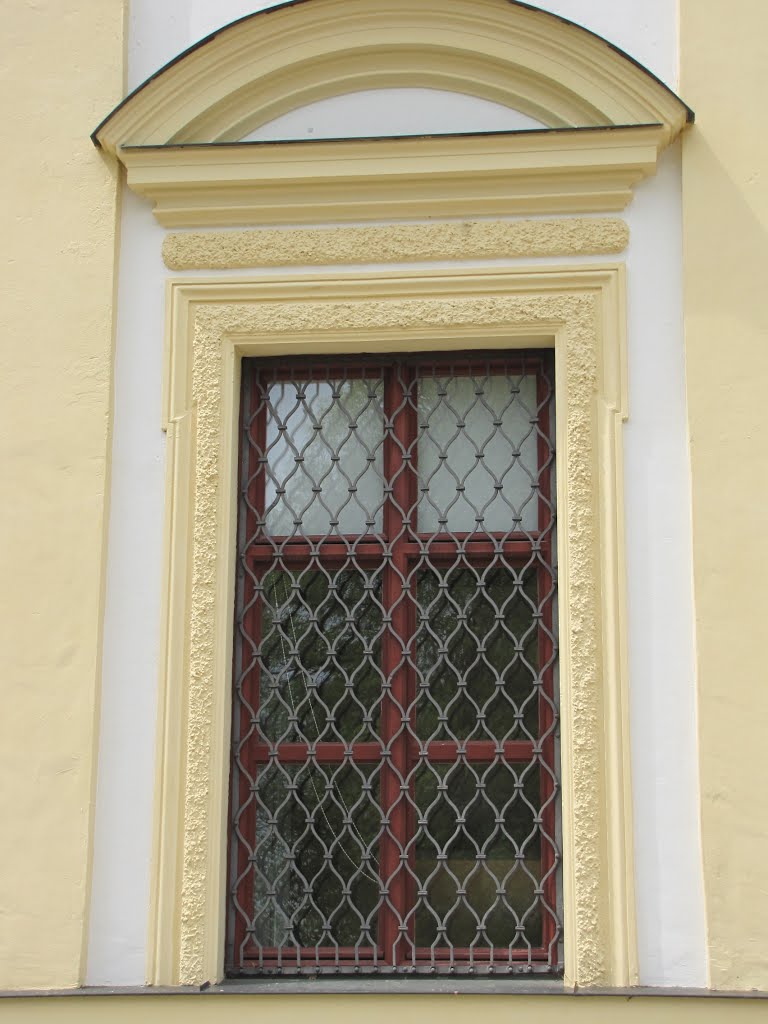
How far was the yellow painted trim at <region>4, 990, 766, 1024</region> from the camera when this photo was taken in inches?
172

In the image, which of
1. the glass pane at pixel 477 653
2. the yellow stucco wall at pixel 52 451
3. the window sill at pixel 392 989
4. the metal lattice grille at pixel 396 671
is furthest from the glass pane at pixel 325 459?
the window sill at pixel 392 989

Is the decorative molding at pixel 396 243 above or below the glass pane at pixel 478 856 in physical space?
above

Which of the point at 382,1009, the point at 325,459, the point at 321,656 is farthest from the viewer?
the point at 325,459

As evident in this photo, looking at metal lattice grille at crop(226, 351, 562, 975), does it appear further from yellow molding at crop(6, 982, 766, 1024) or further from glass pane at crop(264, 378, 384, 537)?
yellow molding at crop(6, 982, 766, 1024)

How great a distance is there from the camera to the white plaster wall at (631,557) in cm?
454

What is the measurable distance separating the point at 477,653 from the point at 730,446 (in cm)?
106

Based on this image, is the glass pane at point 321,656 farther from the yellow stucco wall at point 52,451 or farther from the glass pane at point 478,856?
the yellow stucco wall at point 52,451

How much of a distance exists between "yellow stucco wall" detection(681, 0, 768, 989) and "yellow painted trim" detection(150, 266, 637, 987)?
25 cm

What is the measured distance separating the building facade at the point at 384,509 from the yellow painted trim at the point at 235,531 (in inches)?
0.5

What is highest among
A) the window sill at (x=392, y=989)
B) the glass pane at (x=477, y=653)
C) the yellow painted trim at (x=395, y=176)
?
the yellow painted trim at (x=395, y=176)

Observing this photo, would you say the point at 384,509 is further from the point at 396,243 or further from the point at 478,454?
the point at 396,243

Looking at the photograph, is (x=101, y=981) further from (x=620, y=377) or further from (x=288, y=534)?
(x=620, y=377)

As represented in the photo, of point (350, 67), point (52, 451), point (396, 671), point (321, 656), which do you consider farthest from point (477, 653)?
point (350, 67)

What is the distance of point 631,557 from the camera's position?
15.5 ft
